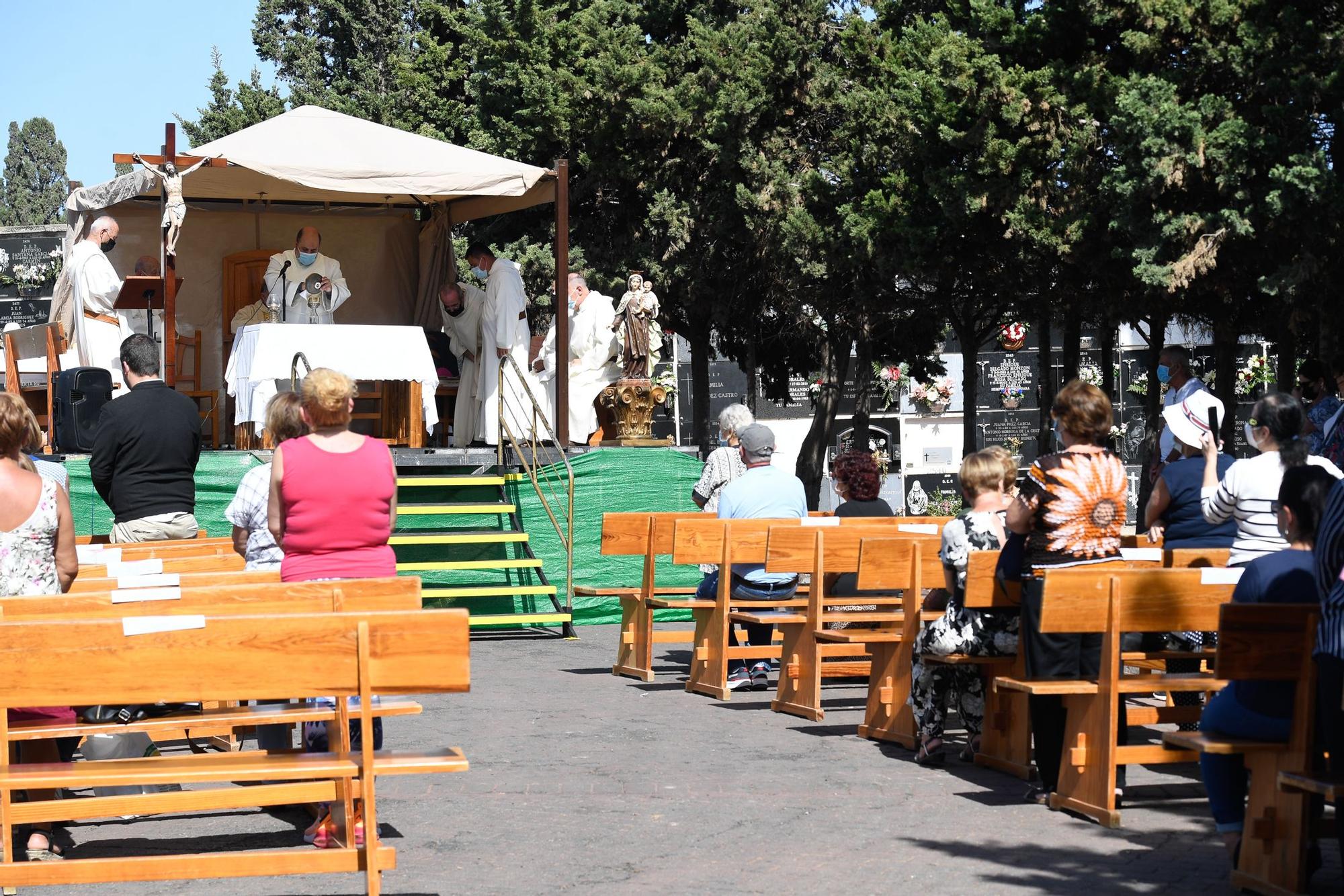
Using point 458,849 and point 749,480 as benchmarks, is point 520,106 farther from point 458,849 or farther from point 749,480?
point 458,849

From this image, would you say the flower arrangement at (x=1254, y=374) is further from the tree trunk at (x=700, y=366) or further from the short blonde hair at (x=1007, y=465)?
the short blonde hair at (x=1007, y=465)

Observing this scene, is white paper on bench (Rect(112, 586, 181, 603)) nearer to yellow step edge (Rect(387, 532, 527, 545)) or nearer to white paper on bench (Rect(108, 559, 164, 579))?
white paper on bench (Rect(108, 559, 164, 579))

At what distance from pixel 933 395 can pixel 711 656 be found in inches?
1438

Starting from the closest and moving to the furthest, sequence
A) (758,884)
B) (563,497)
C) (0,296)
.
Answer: (758,884) → (563,497) → (0,296)

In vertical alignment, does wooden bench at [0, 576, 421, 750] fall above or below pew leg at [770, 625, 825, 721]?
above

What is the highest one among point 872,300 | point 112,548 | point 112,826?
point 872,300

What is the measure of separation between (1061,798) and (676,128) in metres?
24.8

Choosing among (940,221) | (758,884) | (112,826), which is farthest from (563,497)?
(940,221)

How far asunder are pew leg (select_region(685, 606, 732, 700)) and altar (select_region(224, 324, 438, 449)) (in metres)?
5.58

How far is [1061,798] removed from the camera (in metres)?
6.88

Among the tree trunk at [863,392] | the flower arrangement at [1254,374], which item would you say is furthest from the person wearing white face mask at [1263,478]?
the flower arrangement at [1254,374]

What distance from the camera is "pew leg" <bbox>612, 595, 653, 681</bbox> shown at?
11461 mm

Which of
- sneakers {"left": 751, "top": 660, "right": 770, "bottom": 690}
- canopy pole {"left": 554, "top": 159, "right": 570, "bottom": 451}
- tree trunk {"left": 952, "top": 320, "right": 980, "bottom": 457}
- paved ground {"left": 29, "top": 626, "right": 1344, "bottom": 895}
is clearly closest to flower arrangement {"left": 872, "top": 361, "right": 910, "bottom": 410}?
tree trunk {"left": 952, "top": 320, "right": 980, "bottom": 457}

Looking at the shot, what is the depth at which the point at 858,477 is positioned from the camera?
1092 cm
